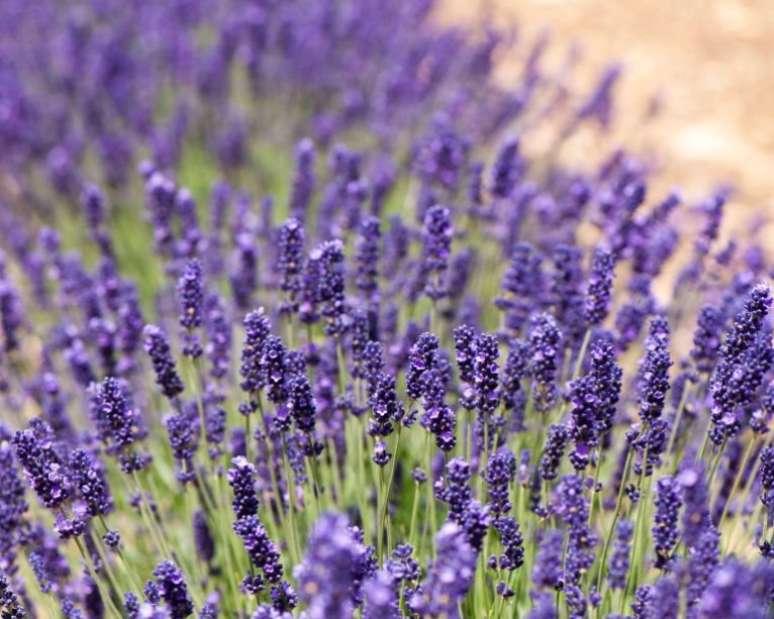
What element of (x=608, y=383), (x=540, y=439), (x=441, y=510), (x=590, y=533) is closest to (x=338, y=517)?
(x=590, y=533)

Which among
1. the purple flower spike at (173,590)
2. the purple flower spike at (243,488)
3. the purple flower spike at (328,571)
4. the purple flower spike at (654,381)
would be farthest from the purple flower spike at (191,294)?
the purple flower spike at (328,571)

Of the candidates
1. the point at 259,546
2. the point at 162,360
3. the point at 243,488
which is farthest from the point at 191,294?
the point at 259,546

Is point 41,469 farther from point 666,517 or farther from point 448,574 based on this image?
point 666,517

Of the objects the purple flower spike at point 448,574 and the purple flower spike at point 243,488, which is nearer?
the purple flower spike at point 448,574

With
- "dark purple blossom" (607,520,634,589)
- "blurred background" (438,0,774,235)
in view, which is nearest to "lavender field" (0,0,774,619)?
"dark purple blossom" (607,520,634,589)

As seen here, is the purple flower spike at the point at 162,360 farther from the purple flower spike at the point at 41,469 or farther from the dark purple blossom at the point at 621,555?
the dark purple blossom at the point at 621,555
